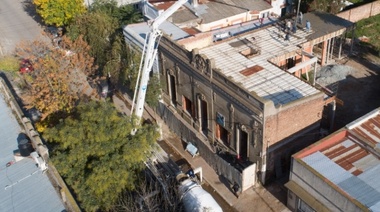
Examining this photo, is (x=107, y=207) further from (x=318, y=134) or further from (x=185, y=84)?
(x=318, y=134)

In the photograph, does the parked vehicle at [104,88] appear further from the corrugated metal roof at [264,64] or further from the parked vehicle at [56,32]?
the corrugated metal roof at [264,64]

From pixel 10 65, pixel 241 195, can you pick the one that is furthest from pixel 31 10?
pixel 241 195

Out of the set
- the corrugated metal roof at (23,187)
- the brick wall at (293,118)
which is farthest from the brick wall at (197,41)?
the corrugated metal roof at (23,187)

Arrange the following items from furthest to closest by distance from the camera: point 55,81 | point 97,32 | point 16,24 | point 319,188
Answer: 1. point 16,24
2. point 97,32
3. point 55,81
4. point 319,188

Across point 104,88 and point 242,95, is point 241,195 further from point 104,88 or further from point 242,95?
point 104,88

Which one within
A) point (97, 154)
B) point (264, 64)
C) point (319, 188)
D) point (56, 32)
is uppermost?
point (264, 64)
